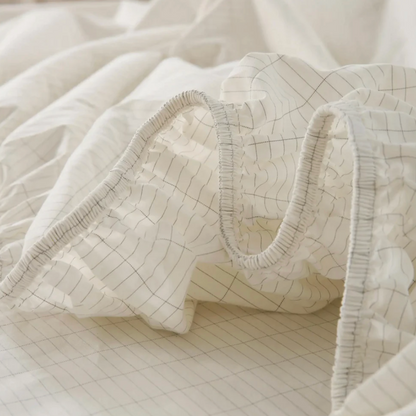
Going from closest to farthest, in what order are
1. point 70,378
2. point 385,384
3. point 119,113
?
point 385,384
point 70,378
point 119,113

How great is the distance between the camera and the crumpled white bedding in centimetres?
37

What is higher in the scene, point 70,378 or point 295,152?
point 295,152

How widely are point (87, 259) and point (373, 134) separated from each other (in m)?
A: 0.23

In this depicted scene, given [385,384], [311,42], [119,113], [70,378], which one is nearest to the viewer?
[385,384]

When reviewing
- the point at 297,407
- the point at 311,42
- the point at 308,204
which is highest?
the point at 311,42

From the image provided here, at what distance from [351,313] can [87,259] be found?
0.69 ft

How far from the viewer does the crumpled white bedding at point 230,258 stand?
0.37 metres

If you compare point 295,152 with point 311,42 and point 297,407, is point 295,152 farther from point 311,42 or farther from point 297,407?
point 311,42

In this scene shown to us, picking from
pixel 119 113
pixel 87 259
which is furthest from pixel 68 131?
pixel 87 259

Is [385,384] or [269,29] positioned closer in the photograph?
[385,384]

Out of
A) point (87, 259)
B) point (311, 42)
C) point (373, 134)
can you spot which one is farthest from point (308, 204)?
point (311, 42)

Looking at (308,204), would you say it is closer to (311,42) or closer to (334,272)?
(334,272)

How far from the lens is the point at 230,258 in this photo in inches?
19.0

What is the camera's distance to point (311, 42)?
80 cm
